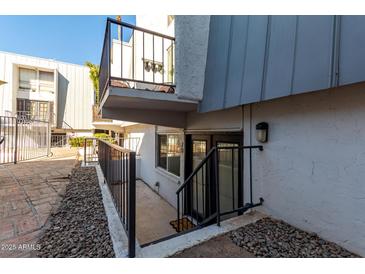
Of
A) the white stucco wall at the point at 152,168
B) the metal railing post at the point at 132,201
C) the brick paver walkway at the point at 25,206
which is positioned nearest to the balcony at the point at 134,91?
the white stucco wall at the point at 152,168

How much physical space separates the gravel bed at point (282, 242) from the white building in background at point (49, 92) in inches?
590

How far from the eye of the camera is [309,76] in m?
1.93

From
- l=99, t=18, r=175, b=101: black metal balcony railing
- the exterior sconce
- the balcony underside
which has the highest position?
l=99, t=18, r=175, b=101: black metal balcony railing

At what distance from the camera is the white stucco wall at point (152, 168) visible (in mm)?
5792

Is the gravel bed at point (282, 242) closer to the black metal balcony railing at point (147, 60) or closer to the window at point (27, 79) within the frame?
the black metal balcony railing at point (147, 60)

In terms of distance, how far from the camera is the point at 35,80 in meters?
17.9

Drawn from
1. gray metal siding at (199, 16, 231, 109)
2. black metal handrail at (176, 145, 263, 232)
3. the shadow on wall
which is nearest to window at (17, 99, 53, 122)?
the shadow on wall

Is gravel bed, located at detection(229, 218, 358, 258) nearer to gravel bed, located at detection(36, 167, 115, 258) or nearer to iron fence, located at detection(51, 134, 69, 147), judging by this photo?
gravel bed, located at detection(36, 167, 115, 258)

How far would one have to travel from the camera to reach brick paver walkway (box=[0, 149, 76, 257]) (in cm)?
183

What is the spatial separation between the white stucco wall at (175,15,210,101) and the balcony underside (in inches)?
8.3

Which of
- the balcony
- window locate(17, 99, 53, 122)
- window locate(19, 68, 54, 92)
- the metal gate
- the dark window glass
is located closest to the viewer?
the balcony

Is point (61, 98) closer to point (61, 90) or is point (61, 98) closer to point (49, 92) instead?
point (61, 90)
